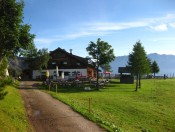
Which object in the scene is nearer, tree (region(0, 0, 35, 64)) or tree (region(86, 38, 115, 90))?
tree (region(0, 0, 35, 64))

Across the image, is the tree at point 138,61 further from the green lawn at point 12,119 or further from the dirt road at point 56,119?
the green lawn at point 12,119

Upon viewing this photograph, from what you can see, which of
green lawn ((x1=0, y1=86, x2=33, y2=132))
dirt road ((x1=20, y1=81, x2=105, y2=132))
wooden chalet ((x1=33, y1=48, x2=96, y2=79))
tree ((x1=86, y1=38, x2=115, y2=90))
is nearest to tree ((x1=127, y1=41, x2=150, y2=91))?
tree ((x1=86, y1=38, x2=115, y2=90))

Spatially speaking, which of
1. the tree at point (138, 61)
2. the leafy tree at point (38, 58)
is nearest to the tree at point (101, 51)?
the tree at point (138, 61)

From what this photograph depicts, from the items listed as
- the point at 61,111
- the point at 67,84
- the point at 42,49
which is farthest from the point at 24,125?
the point at 42,49

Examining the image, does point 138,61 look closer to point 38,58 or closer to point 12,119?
point 38,58

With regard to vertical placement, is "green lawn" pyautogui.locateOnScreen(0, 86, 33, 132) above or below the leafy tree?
below

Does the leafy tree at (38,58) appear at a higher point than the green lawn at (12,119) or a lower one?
higher

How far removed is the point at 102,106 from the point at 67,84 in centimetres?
2107

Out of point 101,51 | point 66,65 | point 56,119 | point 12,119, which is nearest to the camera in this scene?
point 12,119

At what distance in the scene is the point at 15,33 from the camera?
2136 centimetres

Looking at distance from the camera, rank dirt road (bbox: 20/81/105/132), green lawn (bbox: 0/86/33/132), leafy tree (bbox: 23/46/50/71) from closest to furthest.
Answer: green lawn (bbox: 0/86/33/132) → dirt road (bbox: 20/81/105/132) → leafy tree (bbox: 23/46/50/71)

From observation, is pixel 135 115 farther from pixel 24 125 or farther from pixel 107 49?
pixel 107 49

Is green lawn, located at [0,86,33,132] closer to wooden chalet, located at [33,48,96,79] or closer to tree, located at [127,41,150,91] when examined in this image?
tree, located at [127,41,150,91]

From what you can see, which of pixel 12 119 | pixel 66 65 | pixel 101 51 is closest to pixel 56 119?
pixel 12 119
